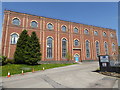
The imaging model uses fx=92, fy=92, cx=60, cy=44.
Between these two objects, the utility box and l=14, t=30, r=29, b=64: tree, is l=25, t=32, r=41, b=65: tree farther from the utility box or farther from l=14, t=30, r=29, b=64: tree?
the utility box

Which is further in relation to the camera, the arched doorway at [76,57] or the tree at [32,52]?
the arched doorway at [76,57]

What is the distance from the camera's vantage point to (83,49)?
34.0 meters

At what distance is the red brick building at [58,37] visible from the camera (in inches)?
993

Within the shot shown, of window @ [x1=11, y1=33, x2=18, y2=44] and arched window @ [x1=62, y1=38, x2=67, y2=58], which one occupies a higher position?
window @ [x1=11, y1=33, x2=18, y2=44]

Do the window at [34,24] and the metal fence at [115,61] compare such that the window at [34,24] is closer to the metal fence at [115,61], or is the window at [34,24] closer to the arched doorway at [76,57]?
the arched doorway at [76,57]

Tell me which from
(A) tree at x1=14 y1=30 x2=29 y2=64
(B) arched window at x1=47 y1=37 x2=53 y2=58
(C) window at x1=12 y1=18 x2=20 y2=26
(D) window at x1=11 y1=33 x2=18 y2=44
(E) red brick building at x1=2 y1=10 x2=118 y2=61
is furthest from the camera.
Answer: (B) arched window at x1=47 y1=37 x2=53 y2=58

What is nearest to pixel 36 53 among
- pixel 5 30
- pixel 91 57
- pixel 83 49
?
pixel 5 30

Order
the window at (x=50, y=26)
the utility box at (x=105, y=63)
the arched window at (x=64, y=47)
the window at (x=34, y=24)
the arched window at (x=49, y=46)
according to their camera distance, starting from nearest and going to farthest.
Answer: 1. the utility box at (x=105, y=63)
2. the window at (x=34, y=24)
3. the arched window at (x=49, y=46)
4. the window at (x=50, y=26)
5. the arched window at (x=64, y=47)

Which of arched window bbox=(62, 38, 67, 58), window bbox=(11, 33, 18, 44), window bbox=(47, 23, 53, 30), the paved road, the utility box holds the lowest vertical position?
the paved road

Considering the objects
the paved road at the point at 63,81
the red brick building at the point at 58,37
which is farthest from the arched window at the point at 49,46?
the paved road at the point at 63,81

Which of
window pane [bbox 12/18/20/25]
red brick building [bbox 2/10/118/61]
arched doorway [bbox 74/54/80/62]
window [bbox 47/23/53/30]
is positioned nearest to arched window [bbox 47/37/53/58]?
red brick building [bbox 2/10/118/61]

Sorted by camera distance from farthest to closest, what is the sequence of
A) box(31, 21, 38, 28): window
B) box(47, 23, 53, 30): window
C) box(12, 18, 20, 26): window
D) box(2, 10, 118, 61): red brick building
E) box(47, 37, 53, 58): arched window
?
box(47, 23, 53, 30): window → box(47, 37, 53, 58): arched window → box(31, 21, 38, 28): window → box(12, 18, 20, 26): window → box(2, 10, 118, 61): red brick building

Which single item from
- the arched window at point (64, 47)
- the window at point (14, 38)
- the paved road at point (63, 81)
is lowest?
the paved road at point (63, 81)

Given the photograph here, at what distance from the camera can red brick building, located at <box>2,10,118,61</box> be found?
25228mm
